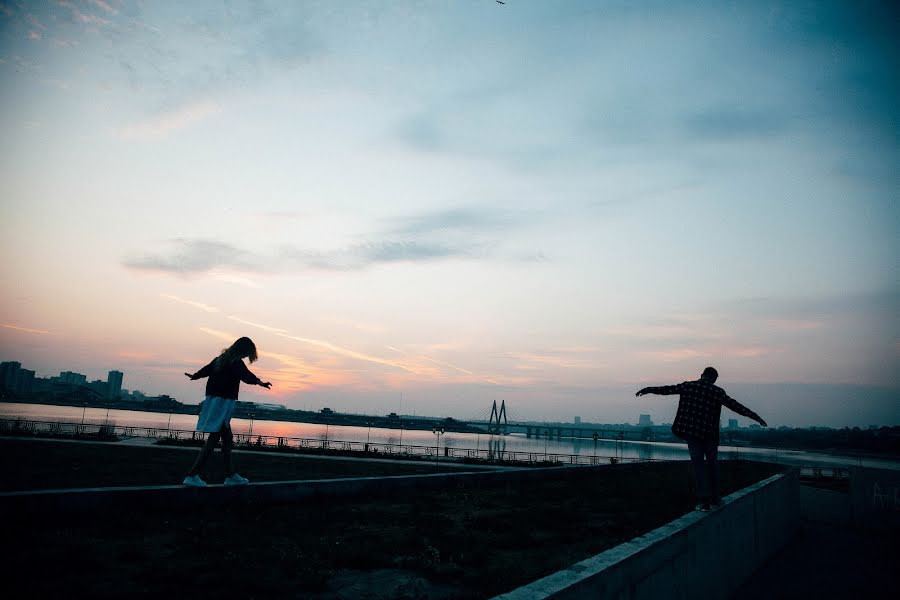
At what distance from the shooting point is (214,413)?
725 cm

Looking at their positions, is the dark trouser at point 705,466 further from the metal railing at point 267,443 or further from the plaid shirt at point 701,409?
the metal railing at point 267,443

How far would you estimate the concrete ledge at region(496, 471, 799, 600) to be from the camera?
2746 millimetres

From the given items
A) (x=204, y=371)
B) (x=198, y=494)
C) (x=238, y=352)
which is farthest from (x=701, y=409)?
(x=204, y=371)

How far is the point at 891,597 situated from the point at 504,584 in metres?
4.93

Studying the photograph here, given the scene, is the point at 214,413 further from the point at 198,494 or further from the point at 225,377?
the point at 198,494

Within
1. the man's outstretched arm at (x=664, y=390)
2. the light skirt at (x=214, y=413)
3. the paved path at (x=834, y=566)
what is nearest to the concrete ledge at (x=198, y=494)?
the light skirt at (x=214, y=413)

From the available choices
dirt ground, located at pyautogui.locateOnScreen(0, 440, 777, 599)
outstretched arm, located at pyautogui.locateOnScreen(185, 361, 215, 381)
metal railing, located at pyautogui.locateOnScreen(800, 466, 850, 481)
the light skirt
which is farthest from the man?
metal railing, located at pyautogui.locateOnScreen(800, 466, 850, 481)

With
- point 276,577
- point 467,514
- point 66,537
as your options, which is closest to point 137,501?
point 66,537

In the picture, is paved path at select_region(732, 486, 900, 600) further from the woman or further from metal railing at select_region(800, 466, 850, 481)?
metal railing at select_region(800, 466, 850, 481)

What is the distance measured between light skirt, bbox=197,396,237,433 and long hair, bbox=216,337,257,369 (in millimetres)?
515

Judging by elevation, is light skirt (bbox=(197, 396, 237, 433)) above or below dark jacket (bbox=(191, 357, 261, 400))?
below

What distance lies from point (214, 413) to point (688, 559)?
619 cm

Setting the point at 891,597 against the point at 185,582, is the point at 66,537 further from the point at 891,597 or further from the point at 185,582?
the point at 891,597

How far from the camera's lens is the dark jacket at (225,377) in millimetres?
7348
